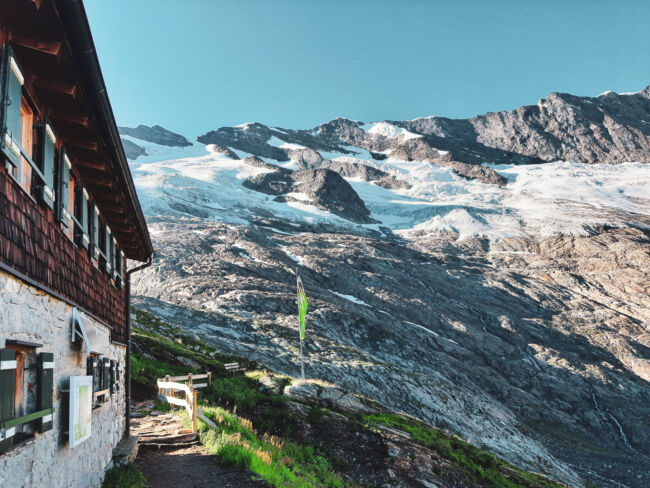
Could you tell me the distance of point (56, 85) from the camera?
571cm

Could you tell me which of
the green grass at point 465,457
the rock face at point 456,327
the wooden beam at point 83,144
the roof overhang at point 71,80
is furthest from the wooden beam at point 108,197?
the rock face at point 456,327

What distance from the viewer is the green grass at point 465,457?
1573 cm

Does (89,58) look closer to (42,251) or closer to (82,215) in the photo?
(42,251)

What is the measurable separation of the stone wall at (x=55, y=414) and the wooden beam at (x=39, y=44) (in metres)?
2.55

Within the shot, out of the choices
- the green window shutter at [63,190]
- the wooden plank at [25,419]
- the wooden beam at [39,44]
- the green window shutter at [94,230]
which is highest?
the wooden beam at [39,44]

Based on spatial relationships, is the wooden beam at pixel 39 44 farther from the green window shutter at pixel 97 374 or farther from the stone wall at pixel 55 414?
the green window shutter at pixel 97 374

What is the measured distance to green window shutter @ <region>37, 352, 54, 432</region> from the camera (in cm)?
513

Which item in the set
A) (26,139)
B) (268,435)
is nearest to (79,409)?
(26,139)

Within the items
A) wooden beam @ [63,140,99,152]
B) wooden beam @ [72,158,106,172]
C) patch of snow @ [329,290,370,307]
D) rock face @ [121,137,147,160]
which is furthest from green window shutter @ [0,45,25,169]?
rock face @ [121,137,147,160]

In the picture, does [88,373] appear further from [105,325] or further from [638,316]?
[638,316]

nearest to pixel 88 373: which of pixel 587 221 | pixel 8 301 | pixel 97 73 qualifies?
pixel 8 301

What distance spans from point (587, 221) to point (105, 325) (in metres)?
124

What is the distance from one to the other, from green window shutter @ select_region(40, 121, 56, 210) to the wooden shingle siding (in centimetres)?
16

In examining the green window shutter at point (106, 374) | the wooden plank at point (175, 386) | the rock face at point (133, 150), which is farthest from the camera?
the rock face at point (133, 150)
